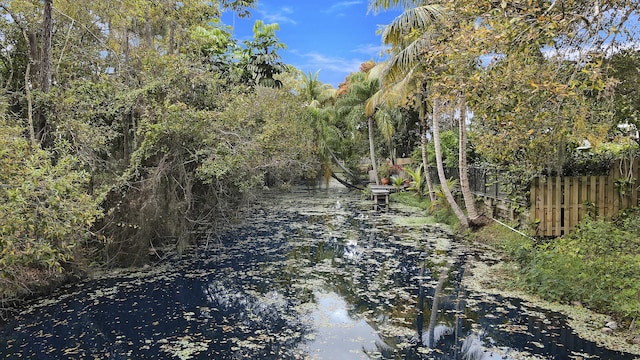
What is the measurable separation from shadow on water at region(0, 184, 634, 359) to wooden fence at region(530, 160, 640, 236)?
5.32 ft

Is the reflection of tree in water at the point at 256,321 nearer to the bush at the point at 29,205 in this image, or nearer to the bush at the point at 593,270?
the bush at the point at 29,205

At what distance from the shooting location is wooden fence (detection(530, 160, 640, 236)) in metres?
7.20

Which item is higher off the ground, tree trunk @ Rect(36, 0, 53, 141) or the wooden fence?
tree trunk @ Rect(36, 0, 53, 141)

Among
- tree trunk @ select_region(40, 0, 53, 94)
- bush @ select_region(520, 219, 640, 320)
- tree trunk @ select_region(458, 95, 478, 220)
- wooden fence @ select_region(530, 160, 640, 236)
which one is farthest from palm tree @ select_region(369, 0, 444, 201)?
tree trunk @ select_region(40, 0, 53, 94)

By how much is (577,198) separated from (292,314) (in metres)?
5.34

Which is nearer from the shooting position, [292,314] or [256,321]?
[256,321]

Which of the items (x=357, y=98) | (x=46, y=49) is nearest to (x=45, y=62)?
(x=46, y=49)

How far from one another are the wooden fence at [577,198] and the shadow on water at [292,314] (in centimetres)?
162

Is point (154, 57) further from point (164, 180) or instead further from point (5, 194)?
point (5, 194)

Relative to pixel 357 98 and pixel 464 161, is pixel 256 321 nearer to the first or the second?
pixel 464 161

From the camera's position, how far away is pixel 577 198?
733 cm

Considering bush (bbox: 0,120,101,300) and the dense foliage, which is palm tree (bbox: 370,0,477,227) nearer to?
the dense foliage

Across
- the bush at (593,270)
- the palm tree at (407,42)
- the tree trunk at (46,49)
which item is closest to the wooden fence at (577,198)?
the bush at (593,270)

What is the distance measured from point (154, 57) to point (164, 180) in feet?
7.72
